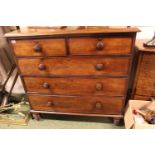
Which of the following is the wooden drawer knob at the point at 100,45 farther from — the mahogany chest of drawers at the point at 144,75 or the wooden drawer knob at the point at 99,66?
the mahogany chest of drawers at the point at 144,75

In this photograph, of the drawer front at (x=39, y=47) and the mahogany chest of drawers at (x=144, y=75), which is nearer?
the drawer front at (x=39, y=47)

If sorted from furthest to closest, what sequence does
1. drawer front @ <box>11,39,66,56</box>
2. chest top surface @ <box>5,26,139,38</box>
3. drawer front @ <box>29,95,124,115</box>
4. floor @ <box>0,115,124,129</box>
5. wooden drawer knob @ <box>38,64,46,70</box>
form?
floor @ <box>0,115,124,129</box>
drawer front @ <box>29,95,124,115</box>
wooden drawer knob @ <box>38,64,46,70</box>
drawer front @ <box>11,39,66,56</box>
chest top surface @ <box>5,26,139,38</box>

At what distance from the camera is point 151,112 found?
141 cm

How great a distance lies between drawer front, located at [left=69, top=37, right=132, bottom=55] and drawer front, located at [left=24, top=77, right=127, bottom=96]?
0.25m

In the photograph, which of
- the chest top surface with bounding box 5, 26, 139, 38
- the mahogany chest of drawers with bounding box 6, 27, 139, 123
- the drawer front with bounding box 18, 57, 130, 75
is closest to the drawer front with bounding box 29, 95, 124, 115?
the mahogany chest of drawers with bounding box 6, 27, 139, 123

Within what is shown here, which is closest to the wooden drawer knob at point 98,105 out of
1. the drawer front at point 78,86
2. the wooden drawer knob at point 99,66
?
the drawer front at point 78,86

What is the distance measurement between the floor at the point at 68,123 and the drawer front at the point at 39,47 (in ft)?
2.65

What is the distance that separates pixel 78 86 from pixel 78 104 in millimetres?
216

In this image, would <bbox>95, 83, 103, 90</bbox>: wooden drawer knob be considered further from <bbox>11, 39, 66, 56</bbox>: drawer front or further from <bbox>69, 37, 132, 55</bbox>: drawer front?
<bbox>11, 39, 66, 56</bbox>: drawer front

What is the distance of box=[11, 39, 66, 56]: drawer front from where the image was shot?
1.13 metres

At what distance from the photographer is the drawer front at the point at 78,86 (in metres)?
1.26
